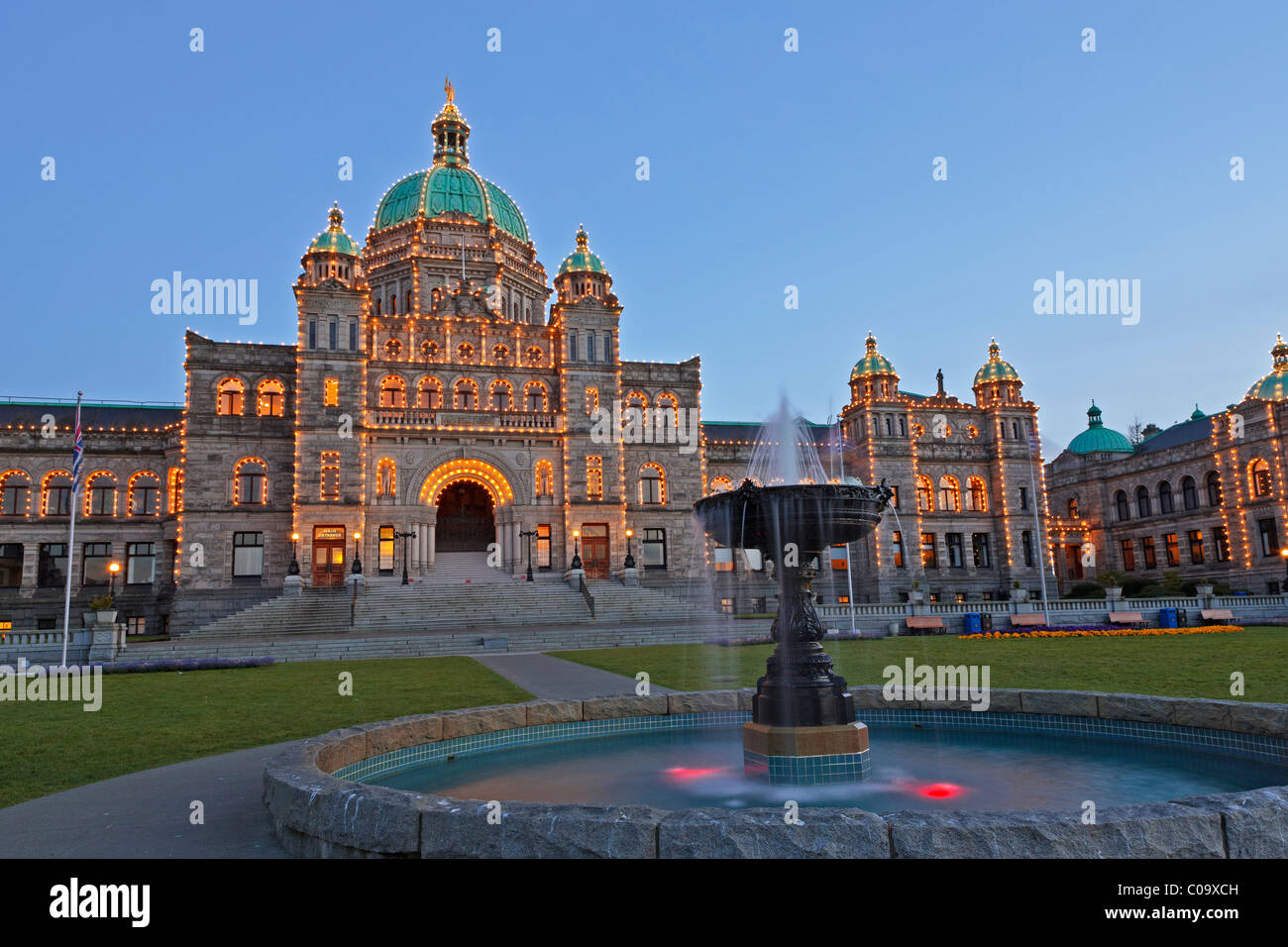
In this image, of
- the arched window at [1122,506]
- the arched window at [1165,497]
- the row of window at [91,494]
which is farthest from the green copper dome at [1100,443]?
the row of window at [91,494]

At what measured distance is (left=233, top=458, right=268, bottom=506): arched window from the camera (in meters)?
47.1

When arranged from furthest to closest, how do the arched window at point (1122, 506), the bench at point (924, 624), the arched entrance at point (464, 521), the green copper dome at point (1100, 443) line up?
the green copper dome at point (1100, 443) < the arched window at point (1122, 506) < the arched entrance at point (464, 521) < the bench at point (924, 624)

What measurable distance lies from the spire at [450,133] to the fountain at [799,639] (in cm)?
6204

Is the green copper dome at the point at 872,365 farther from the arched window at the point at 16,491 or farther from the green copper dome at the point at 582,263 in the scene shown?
the arched window at the point at 16,491

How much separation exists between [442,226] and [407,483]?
2192 centimetres

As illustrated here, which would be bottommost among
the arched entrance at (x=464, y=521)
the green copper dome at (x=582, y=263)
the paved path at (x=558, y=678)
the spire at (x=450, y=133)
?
the paved path at (x=558, y=678)

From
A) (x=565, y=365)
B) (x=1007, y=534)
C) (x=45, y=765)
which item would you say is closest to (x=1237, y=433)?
(x=1007, y=534)

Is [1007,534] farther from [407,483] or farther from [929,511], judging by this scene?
[407,483]

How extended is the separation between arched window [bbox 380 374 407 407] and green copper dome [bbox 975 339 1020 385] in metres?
40.3

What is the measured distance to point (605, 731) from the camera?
11773mm

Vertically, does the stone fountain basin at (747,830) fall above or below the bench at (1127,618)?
above

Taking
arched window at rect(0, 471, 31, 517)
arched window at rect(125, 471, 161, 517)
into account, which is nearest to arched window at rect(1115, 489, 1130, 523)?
arched window at rect(125, 471, 161, 517)

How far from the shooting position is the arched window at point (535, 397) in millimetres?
50656
